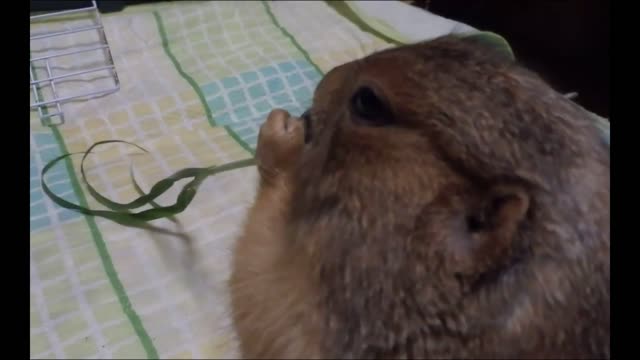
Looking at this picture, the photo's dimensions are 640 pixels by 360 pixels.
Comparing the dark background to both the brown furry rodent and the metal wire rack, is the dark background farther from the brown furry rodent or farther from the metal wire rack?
the brown furry rodent

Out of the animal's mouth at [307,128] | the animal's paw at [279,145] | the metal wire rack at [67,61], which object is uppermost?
the animal's mouth at [307,128]

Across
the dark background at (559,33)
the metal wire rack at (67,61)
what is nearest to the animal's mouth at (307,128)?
the metal wire rack at (67,61)

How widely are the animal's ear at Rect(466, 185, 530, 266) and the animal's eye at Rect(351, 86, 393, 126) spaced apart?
7.5 inches

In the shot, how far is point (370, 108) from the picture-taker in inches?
47.5

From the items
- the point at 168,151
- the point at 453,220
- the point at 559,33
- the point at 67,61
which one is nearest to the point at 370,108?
the point at 453,220

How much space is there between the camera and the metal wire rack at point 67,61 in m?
2.11

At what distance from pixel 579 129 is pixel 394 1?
1.58 m

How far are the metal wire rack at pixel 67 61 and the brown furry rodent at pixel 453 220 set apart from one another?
1.04m

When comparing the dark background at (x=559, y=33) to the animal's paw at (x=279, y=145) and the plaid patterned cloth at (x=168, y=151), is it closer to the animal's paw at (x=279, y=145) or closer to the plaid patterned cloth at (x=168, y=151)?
the plaid patterned cloth at (x=168, y=151)

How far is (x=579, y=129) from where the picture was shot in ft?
3.82

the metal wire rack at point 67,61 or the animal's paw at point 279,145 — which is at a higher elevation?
the animal's paw at point 279,145

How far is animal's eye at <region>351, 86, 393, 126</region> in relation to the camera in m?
1.19
